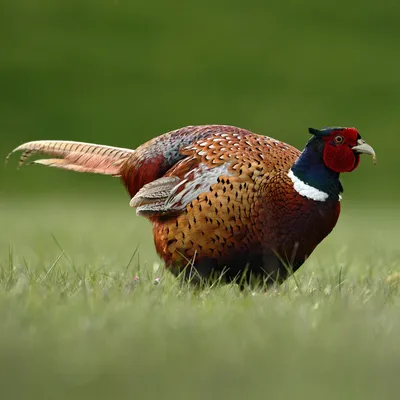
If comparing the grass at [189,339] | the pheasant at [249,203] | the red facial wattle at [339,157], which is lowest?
the grass at [189,339]

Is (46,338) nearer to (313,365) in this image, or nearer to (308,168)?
(313,365)

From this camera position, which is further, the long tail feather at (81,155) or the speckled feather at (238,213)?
the long tail feather at (81,155)

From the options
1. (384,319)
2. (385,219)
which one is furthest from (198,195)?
(385,219)

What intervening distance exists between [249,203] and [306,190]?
0.26 meters

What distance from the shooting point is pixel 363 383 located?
88.6 inches

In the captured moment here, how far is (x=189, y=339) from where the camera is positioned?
8.43 ft

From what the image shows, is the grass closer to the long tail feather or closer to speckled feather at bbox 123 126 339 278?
speckled feather at bbox 123 126 339 278

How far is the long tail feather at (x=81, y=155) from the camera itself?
4.52 meters

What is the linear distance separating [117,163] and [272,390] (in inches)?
99.6

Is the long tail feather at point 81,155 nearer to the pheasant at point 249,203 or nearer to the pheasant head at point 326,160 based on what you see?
the pheasant at point 249,203

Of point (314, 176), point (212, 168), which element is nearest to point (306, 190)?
point (314, 176)

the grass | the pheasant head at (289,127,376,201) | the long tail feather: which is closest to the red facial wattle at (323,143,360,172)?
the pheasant head at (289,127,376,201)

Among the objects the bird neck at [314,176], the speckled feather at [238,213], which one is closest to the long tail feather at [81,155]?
the speckled feather at [238,213]

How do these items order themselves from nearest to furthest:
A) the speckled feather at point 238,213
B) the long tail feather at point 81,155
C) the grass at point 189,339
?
the grass at point 189,339
the speckled feather at point 238,213
the long tail feather at point 81,155
